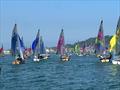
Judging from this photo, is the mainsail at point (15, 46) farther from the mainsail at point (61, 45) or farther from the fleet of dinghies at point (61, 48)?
the mainsail at point (61, 45)

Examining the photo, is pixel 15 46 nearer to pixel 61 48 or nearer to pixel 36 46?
pixel 36 46

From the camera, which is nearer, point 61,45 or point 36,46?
point 36,46

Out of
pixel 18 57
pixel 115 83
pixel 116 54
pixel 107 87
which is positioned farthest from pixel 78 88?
pixel 18 57

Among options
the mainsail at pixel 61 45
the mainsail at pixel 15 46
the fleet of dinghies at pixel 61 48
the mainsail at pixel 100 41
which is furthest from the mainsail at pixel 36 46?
the mainsail at pixel 15 46

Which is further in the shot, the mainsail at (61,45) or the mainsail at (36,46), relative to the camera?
the mainsail at (61,45)

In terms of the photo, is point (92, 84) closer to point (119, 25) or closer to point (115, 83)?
point (115, 83)

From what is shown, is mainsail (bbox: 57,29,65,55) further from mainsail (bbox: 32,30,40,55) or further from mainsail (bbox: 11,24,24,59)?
mainsail (bbox: 11,24,24,59)

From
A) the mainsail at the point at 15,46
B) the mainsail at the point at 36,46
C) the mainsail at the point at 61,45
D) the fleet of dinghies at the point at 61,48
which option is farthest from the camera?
the mainsail at the point at 61,45

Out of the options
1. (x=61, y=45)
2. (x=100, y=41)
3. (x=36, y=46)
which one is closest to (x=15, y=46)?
(x=36, y=46)

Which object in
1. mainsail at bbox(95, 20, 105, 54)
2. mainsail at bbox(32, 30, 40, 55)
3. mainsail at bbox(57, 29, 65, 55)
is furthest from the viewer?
mainsail at bbox(57, 29, 65, 55)

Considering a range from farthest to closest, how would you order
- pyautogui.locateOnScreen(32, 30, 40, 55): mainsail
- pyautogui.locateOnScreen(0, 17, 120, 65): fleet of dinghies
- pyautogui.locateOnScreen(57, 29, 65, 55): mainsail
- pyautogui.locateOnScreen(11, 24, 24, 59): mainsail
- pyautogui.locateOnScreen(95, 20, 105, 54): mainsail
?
pyautogui.locateOnScreen(57, 29, 65, 55): mainsail < pyautogui.locateOnScreen(32, 30, 40, 55): mainsail < pyautogui.locateOnScreen(95, 20, 105, 54): mainsail < pyautogui.locateOnScreen(11, 24, 24, 59): mainsail < pyautogui.locateOnScreen(0, 17, 120, 65): fleet of dinghies

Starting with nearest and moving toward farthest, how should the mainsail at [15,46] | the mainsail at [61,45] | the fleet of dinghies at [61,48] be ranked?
the fleet of dinghies at [61,48]
the mainsail at [15,46]
the mainsail at [61,45]

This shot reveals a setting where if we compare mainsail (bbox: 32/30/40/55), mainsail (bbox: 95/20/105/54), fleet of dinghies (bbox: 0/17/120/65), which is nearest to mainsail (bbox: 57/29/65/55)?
fleet of dinghies (bbox: 0/17/120/65)

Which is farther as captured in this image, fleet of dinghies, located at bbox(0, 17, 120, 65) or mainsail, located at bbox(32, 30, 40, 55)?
mainsail, located at bbox(32, 30, 40, 55)
